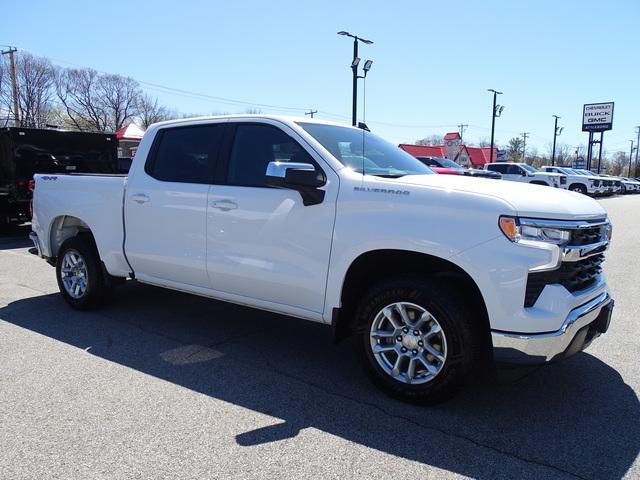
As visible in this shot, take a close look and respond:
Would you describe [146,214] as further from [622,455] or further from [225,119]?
[622,455]

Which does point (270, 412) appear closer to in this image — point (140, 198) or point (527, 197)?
point (527, 197)

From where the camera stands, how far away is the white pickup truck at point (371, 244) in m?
3.11

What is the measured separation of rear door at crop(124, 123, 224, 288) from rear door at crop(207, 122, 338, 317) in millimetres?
160

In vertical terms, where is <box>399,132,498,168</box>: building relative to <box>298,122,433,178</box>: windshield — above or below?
above

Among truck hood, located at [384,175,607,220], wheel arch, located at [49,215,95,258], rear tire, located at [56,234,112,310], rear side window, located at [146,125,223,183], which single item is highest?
rear side window, located at [146,125,223,183]

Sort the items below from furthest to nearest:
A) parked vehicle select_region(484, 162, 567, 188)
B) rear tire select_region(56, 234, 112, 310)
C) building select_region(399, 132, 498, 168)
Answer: building select_region(399, 132, 498, 168) < parked vehicle select_region(484, 162, 567, 188) < rear tire select_region(56, 234, 112, 310)

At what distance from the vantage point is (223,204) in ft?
14.1

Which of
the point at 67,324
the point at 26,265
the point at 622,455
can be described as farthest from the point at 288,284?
the point at 26,265

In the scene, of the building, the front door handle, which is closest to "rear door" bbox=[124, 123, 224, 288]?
the front door handle

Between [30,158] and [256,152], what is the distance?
394 inches

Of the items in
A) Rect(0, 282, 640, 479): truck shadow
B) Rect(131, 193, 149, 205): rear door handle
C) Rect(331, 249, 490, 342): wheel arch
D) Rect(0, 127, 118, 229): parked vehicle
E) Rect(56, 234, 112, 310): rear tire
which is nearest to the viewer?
Rect(0, 282, 640, 479): truck shadow

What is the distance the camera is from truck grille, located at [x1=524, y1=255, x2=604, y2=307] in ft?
10.0

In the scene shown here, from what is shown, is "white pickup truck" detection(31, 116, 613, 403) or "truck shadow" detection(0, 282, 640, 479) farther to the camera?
"white pickup truck" detection(31, 116, 613, 403)

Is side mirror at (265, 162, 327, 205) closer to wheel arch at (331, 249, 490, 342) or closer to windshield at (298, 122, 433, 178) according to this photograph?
windshield at (298, 122, 433, 178)
